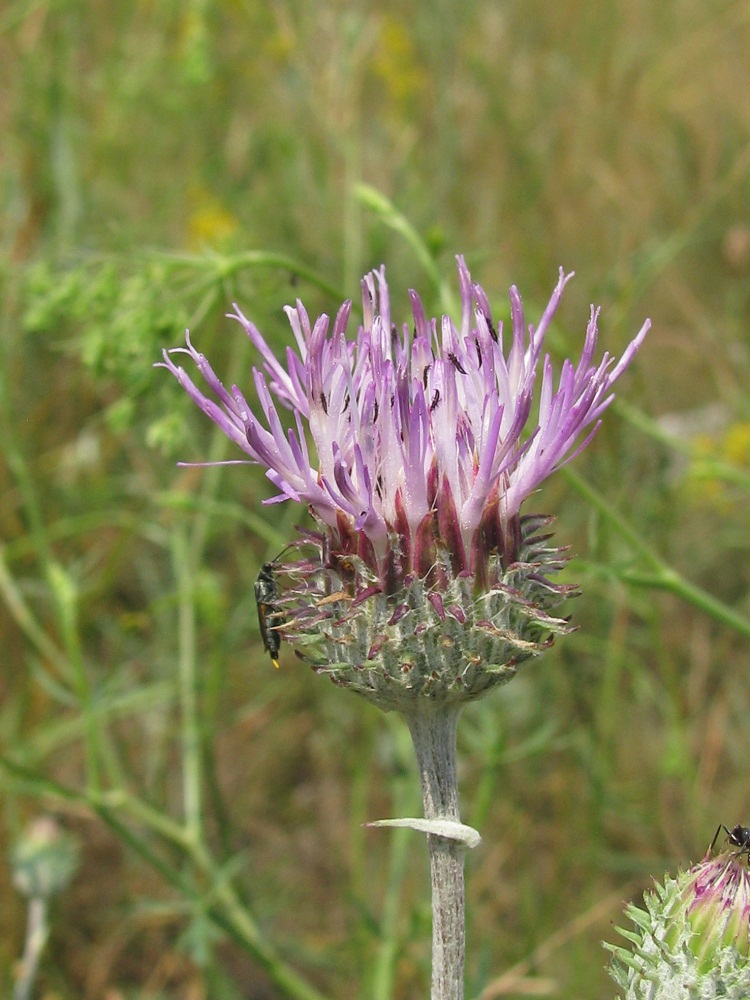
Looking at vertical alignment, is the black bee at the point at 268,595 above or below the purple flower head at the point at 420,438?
below

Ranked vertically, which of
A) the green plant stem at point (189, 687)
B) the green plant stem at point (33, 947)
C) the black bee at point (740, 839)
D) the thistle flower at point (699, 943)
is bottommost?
the green plant stem at point (33, 947)

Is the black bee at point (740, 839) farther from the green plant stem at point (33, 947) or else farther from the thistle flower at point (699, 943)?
the green plant stem at point (33, 947)

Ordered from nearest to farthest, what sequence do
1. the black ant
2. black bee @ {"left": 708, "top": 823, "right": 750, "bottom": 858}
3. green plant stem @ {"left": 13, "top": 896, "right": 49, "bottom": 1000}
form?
black bee @ {"left": 708, "top": 823, "right": 750, "bottom": 858} < the black ant < green plant stem @ {"left": 13, "top": 896, "right": 49, "bottom": 1000}

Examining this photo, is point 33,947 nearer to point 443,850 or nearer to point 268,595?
point 268,595

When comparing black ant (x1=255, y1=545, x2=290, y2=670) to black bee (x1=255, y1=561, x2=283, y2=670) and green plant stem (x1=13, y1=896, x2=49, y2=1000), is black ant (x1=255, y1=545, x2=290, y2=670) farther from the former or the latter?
green plant stem (x1=13, y1=896, x2=49, y2=1000)

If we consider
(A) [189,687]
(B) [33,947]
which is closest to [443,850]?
(A) [189,687]

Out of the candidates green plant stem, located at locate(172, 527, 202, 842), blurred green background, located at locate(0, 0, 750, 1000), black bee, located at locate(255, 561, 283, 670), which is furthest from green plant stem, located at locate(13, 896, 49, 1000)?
black bee, located at locate(255, 561, 283, 670)

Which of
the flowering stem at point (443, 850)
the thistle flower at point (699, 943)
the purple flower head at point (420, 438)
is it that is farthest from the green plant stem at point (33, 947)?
the thistle flower at point (699, 943)

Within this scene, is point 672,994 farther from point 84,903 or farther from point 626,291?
point 84,903
